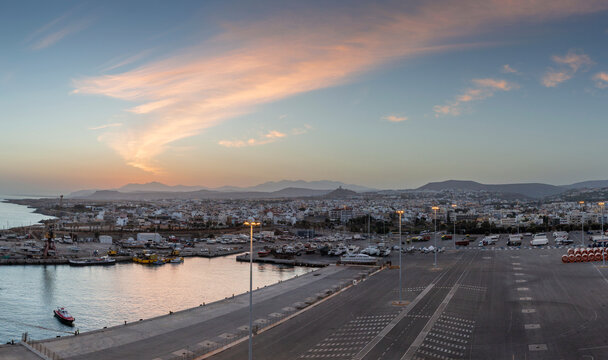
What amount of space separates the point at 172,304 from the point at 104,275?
18781 millimetres

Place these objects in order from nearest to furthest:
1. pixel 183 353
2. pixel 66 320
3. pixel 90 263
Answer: pixel 183 353 < pixel 66 320 < pixel 90 263

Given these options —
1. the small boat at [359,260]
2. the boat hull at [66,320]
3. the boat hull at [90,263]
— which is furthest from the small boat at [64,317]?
the boat hull at [90,263]

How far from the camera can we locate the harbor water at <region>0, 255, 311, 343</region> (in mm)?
31203

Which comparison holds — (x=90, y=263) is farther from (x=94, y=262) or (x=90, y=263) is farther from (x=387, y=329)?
(x=387, y=329)

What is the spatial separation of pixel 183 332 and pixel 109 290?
898 inches

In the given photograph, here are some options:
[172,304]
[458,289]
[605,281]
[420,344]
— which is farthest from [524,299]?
[172,304]

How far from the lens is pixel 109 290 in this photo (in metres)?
42.1

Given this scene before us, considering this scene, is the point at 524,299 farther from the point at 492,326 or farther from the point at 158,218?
the point at 158,218

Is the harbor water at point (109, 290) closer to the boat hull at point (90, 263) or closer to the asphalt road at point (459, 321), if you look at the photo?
the boat hull at point (90, 263)

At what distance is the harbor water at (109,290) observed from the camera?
31203 millimetres

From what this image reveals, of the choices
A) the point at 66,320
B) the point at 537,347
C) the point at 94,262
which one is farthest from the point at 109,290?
the point at 537,347

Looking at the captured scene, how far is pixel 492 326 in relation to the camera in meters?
22.1

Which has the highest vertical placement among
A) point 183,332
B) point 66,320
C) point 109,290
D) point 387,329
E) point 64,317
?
point 387,329

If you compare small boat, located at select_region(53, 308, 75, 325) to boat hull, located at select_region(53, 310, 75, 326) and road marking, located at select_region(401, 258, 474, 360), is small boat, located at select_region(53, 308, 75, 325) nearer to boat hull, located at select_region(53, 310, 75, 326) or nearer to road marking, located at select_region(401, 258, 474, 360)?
boat hull, located at select_region(53, 310, 75, 326)
